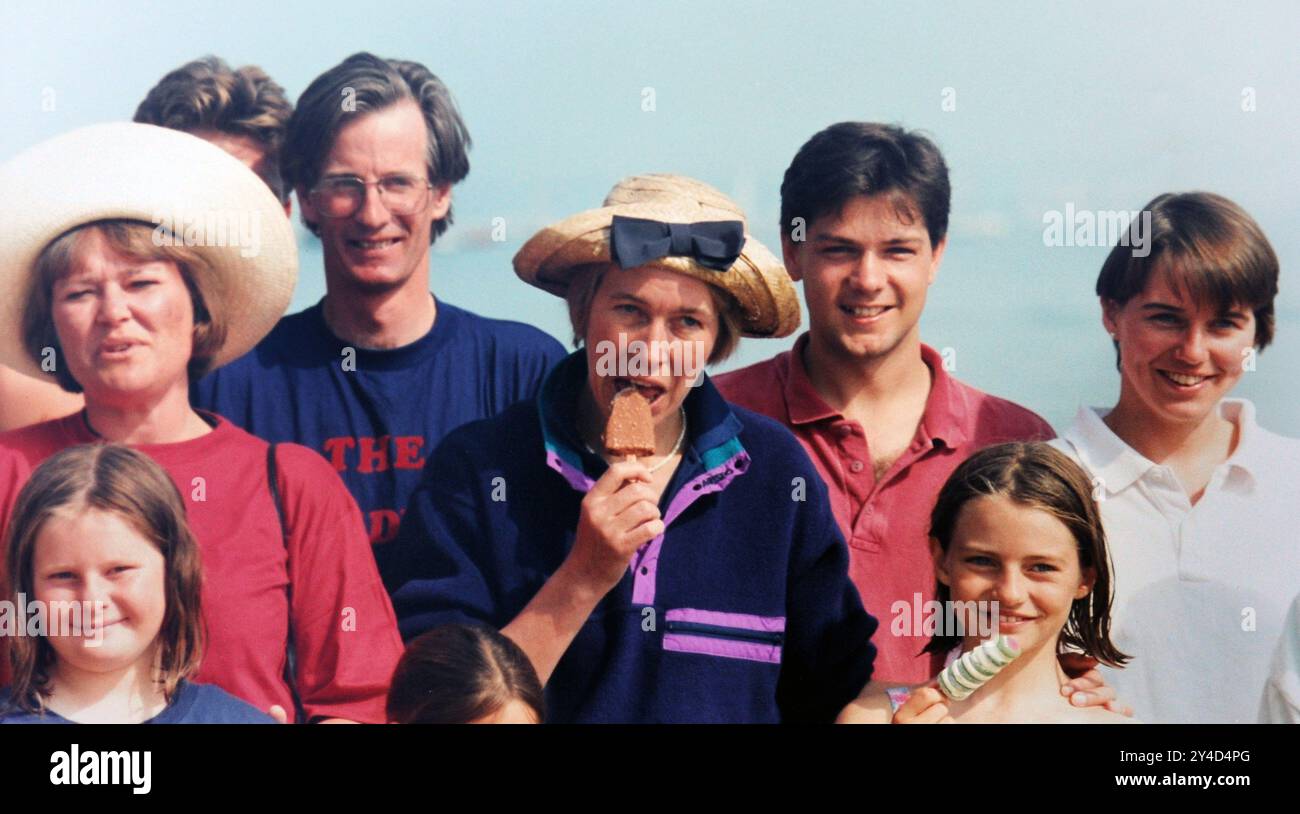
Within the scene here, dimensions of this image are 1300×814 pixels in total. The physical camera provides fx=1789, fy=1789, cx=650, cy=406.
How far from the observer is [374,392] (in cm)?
568

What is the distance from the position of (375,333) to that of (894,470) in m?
1.71

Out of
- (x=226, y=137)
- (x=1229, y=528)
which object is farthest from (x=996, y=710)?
(x=226, y=137)

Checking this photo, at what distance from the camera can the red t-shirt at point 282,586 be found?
548cm

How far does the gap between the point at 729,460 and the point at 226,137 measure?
6.40ft

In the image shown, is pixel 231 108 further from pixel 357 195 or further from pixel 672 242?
pixel 672 242

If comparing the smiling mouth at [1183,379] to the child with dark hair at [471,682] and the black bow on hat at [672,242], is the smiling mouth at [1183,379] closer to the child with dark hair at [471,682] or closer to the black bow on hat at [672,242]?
the black bow on hat at [672,242]

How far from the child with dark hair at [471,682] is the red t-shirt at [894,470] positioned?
1.11 m

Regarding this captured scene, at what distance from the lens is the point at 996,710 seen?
5598mm

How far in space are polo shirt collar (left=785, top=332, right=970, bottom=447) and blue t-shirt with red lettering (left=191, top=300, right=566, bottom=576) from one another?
0.77 meters

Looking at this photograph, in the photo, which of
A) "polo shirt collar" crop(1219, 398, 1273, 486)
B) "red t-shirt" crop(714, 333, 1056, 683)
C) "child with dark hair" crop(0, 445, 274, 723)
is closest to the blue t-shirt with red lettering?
"child with dark hair" crop(0, 445, 274, 723)

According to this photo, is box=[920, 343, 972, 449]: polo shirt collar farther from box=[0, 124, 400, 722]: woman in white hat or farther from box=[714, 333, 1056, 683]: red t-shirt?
box=[0, 124, 400, 722]: woman in white hat

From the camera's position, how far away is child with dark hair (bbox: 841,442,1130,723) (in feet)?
18.1

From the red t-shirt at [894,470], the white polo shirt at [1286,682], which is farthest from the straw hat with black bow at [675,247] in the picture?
the white polo shirt at [1286,682]
